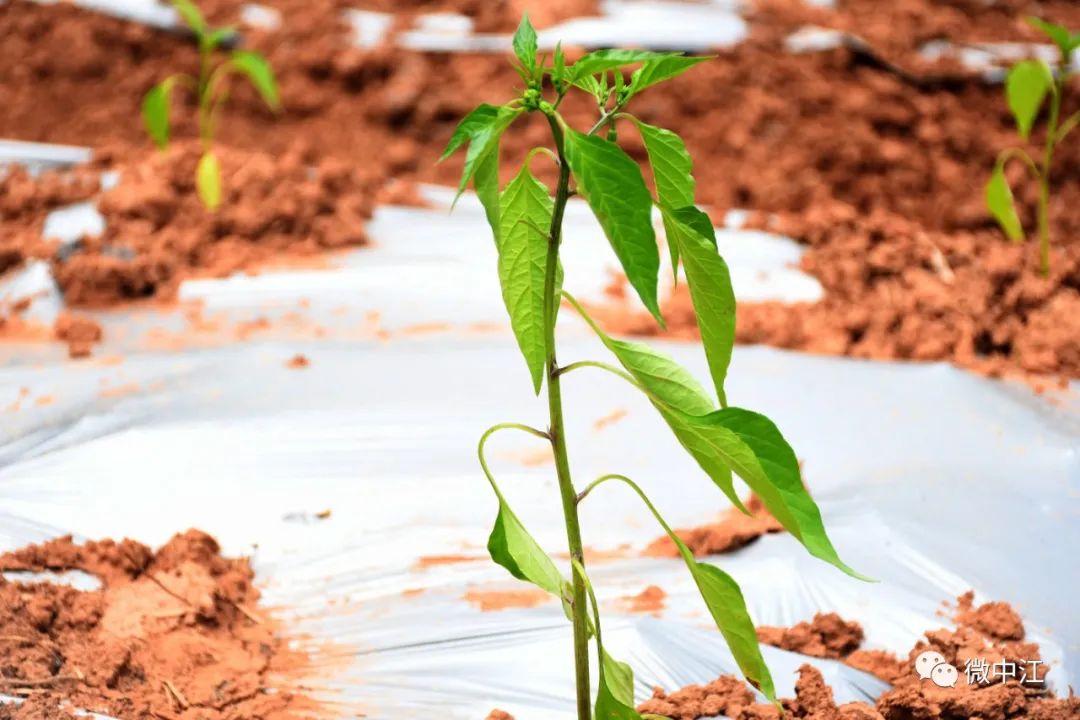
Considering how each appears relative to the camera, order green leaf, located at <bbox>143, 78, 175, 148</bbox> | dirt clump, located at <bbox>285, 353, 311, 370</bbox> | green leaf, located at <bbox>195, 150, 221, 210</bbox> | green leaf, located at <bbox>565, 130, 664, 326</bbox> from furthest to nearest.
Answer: green leaf, located at <bbox>143, 78, 175, 148</bbox> < green leaf, located at <bbox>195, 150, 221, 210</bbox> < dirt clump, located at <bbox>285, 353, 311, 370</bbox> < green leaf, located at <bbox>565, 130, 664, 326</bbox>

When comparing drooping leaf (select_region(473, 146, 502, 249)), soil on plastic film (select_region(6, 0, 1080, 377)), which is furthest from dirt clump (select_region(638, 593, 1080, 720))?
soil on plastic film (select_region(6, 0, 1080, 377))

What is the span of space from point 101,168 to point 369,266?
36.8 inches

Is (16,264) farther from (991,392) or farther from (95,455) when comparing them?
(991,392)

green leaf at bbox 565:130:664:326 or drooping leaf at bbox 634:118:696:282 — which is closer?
green leaf at bbox 565:130:664:326

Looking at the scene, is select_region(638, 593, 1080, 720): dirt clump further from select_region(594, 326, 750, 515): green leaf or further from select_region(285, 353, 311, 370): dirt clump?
select_region(285, 353, 311, 370): dirt clump

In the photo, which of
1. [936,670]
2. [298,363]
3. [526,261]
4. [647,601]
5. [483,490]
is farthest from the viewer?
[298,363]

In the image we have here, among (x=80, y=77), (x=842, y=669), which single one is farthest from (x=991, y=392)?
(x=80, y=77)

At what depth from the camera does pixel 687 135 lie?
400cm

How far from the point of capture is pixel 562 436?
1188mm

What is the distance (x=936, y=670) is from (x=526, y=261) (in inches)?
32.4

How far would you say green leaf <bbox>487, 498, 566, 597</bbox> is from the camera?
1.11 meters

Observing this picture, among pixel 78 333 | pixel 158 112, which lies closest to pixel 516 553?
pixel 78 333

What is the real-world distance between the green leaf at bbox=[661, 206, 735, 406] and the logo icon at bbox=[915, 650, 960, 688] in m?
0.63

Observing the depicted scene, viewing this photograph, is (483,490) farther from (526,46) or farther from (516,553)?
(526,46)
